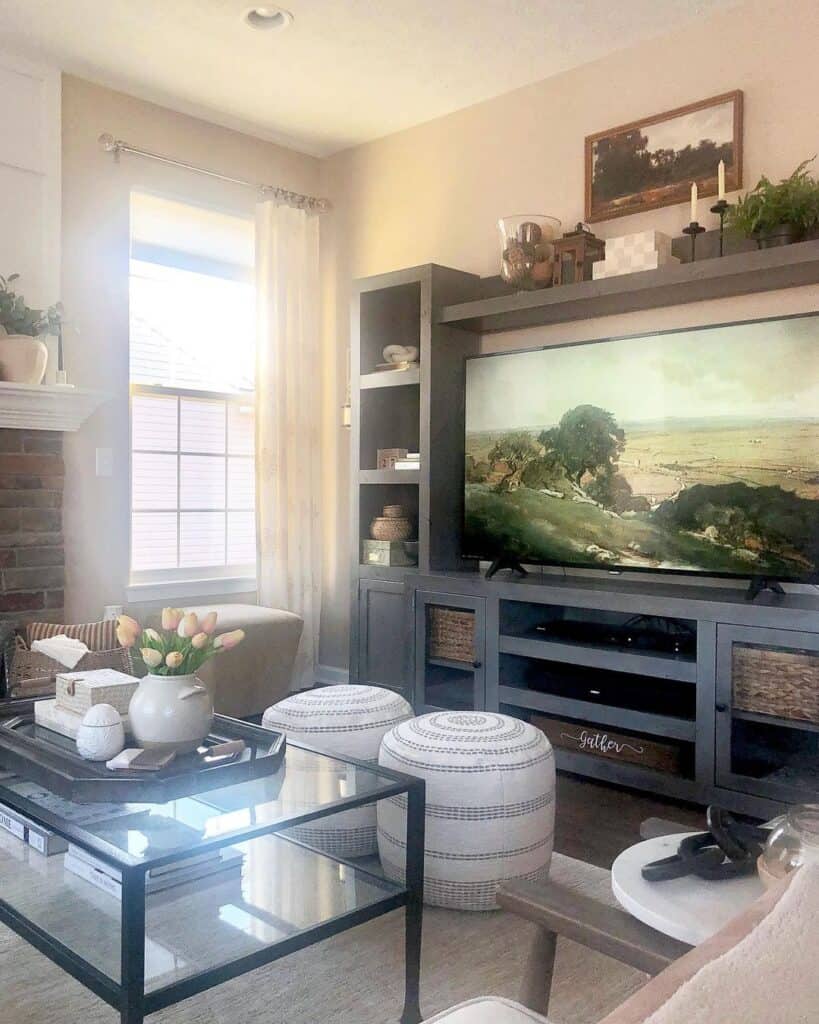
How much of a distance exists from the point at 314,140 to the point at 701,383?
2603mm

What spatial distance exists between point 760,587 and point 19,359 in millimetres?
2932

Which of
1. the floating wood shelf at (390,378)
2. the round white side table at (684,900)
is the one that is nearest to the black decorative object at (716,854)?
the round white side table at (684,900)

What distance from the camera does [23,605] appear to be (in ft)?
12.4

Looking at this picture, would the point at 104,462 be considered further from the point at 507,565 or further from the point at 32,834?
the point at 32,834

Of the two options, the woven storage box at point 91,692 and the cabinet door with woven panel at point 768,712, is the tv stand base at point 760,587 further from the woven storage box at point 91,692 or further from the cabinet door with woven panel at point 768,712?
the woven storage box at point 91,692

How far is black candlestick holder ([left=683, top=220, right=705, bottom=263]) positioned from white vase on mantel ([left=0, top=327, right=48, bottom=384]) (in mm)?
2563

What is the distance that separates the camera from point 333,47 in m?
3.75

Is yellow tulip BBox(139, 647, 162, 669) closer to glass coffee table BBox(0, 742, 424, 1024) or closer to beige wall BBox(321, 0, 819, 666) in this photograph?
glass coffee table BBox(0, 742, 424, 1024)

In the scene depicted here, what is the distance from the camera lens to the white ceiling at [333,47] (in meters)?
3.46

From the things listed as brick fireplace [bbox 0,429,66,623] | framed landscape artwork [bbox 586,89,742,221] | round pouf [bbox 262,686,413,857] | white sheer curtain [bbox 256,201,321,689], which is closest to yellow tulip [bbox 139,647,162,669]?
round pouf [bbox 262,686,413,857]

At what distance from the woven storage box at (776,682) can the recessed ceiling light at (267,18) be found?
2867mm

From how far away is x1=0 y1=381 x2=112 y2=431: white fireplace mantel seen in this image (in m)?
3.61

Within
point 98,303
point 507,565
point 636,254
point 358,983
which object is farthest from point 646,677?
point 98,303

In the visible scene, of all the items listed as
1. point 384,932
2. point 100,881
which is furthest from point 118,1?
point 384,932
